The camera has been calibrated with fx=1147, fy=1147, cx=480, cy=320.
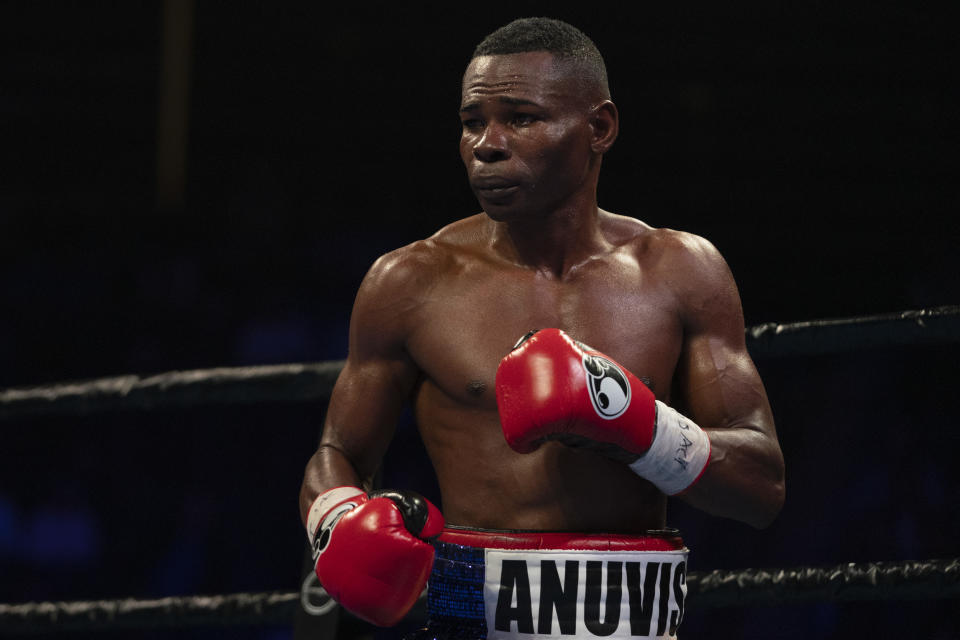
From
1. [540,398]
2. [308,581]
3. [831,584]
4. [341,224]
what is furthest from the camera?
[341,224]

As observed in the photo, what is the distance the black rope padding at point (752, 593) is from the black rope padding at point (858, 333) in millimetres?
331

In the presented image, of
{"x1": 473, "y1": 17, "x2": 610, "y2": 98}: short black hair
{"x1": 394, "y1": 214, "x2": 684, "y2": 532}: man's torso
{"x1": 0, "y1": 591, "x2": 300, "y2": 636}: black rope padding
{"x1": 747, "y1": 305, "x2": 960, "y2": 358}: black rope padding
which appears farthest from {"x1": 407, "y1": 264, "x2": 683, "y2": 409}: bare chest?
{"x1": 0, "y1": 591, "x2": 300, "y2": 636}: black rope padding

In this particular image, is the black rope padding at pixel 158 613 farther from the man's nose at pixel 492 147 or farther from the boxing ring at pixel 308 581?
the man's nose at pixel 492 147

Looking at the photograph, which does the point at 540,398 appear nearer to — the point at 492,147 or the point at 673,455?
the point at 673,455

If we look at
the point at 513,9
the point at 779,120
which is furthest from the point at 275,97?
the point at 779,120

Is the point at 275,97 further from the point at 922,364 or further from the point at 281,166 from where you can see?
the point at 922,364

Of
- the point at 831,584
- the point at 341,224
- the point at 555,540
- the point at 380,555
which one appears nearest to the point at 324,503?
the point at 380,555

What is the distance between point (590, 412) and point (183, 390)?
0.96m

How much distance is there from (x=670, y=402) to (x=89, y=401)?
3.55ft

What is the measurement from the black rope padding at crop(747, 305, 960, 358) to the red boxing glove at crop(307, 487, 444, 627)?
69 centimetres

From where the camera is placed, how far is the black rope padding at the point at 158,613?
189cm

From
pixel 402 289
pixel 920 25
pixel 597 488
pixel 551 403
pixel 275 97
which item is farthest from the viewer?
pixel 275 97

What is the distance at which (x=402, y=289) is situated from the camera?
1.52 metres

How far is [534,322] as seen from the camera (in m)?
1.48
